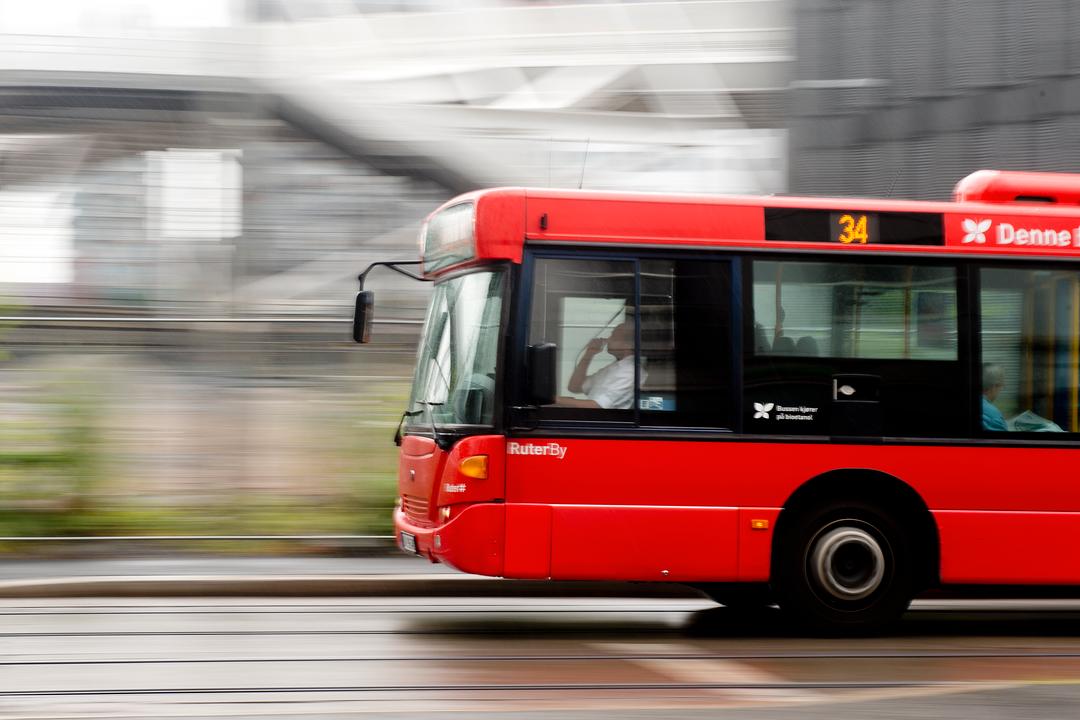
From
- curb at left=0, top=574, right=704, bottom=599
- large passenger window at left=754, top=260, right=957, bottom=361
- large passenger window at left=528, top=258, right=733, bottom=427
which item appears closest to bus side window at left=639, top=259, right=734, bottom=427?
large passenger window at left=528, top=258, right=733, bottom=427

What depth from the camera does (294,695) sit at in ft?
21.2

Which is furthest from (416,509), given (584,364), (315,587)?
(315,587)

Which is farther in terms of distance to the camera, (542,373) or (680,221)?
(680,221)

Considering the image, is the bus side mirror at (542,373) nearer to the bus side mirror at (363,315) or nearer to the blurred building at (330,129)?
the bus side mirror at (363,315)

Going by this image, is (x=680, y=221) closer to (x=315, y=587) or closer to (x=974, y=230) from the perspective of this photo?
(x=974, y=230)

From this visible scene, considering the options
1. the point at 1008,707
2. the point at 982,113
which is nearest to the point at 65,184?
the point at 982,113

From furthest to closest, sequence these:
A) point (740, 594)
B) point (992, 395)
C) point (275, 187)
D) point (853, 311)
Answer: point (275, 187)
point (740, 594)
point (992, 395)
point (853, 311)

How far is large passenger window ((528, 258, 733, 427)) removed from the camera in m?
8.41

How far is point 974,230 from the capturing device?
888 centimetres

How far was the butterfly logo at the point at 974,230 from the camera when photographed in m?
8.86

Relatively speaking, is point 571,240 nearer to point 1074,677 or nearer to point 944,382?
point 944,382

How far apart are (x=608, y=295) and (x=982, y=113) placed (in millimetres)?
9373

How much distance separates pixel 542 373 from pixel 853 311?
76.7 inches

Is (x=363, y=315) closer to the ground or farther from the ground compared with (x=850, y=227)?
closer to the ground
